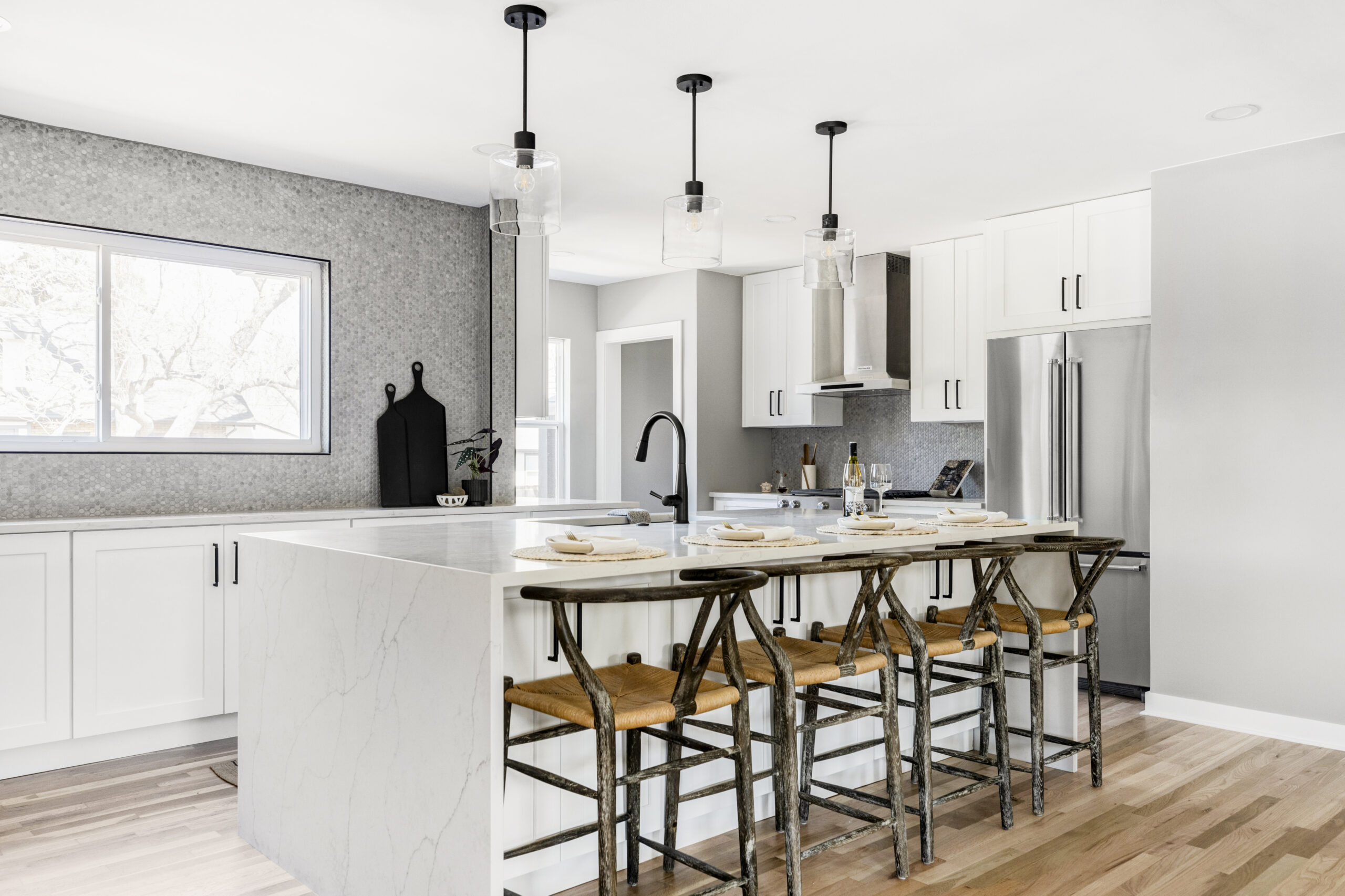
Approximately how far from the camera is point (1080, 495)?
4.55 m

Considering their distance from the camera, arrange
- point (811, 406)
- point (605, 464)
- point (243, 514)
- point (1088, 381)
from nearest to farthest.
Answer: point (243, 514) → point (1088, 381) → point (811, 406) → point (605, 464)

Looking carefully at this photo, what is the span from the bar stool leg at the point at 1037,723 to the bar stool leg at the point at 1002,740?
0.22 ft

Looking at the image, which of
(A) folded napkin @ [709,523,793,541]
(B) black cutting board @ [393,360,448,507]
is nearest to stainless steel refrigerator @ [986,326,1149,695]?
(A) folded napkin @ [709,523,793,541]

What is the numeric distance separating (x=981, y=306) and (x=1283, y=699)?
2.37m

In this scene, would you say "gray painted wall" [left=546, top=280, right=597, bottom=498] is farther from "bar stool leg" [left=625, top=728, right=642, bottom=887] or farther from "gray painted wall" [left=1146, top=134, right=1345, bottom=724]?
"bar stool leg" [left=625, top=728, right=642, bottom=887]

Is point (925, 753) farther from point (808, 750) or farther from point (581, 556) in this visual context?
point (581, 556)

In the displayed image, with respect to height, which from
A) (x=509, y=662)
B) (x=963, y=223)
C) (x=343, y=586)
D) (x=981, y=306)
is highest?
(x=963, y=223)

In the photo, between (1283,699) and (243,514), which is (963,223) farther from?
(243,514)

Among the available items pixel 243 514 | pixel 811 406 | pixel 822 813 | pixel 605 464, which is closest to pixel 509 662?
pixel 822 813

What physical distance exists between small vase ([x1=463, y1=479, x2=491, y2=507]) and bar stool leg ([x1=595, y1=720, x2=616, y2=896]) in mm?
2785

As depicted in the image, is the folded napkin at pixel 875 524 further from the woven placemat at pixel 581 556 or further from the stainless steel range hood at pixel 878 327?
the stainless steel range hood at pixel 878 327

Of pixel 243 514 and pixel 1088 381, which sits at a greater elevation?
pixel 1088 381

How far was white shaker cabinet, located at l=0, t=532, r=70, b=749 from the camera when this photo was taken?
3.26m

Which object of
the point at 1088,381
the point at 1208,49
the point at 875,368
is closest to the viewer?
the point at 1208,49
